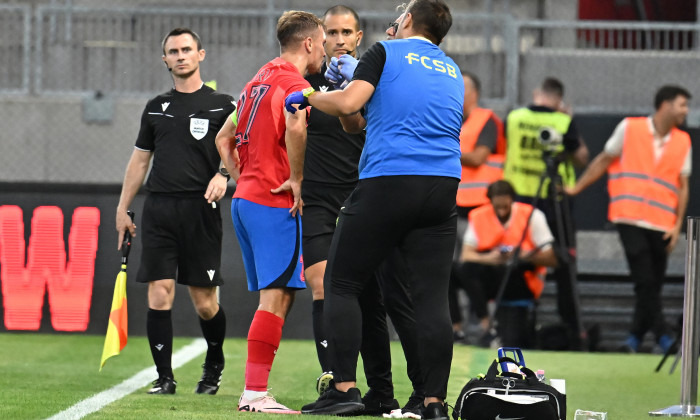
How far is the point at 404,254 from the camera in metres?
5.82

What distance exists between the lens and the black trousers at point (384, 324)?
6.14 meters

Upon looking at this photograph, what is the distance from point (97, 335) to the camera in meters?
11.0

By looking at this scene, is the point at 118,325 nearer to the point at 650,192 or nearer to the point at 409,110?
the point at 409,110

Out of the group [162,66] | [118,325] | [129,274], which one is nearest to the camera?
[118,325]

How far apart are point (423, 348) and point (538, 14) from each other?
13.0m

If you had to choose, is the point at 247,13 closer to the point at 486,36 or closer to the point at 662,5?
the point at 486,36

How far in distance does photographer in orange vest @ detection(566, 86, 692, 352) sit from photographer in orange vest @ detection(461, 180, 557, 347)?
Answer: 67cm

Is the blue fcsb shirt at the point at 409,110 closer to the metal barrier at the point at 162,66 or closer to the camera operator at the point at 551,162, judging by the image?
the camera operator at the point at 551,162

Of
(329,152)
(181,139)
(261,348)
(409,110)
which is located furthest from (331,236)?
(409,110)

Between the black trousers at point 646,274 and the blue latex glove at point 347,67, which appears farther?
the black trousers at point 646,274

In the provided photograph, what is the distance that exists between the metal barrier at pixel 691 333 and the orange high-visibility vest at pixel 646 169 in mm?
4625

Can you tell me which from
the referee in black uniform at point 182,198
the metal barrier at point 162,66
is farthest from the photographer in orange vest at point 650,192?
the referee in black uniform at point 182,198

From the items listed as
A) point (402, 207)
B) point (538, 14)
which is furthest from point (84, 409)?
point (538, 14)

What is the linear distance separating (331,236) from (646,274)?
5110 mm
